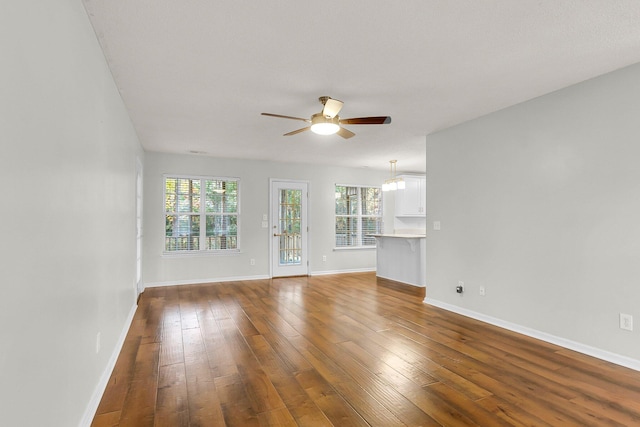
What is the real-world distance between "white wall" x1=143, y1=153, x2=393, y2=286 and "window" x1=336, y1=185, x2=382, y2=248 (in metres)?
0.17

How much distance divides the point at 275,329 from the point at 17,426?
262 centimetres

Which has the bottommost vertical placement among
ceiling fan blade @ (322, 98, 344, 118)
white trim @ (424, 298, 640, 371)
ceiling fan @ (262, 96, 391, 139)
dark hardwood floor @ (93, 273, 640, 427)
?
dark hardwood floor @ (93, 273, 640, 427)

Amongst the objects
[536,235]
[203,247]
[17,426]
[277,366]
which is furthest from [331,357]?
[203,247]

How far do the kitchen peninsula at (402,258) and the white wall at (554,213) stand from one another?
143 cm

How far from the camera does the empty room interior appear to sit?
4.71 ft

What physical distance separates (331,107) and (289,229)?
169 inches

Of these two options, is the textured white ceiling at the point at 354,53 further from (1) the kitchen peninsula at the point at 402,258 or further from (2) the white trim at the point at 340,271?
(2) the white trim at the point at 340,271

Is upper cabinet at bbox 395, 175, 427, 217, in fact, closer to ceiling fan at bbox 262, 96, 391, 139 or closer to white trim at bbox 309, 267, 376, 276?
white trim at bbox 309, 267, 376, 276

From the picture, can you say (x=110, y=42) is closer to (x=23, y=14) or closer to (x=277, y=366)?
(x=23, y=14)

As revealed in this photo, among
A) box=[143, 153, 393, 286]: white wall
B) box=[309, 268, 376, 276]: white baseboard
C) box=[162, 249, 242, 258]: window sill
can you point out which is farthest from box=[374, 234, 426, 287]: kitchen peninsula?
box=[162, 249, 242, 258]: window sill

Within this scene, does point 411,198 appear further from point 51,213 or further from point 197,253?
point 51,213

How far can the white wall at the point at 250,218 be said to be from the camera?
595 centimetres

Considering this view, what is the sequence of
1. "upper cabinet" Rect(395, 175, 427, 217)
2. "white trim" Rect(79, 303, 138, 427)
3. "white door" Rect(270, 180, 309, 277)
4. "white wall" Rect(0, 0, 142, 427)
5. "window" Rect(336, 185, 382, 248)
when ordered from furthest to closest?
"upper cabinet" Rect(395, 175, 427, 217) → "window" Rect(336, 185, 382, 248) → "white door" Rect(270, 180, 309, 277) → "white trim" Rect(79, 303, 138, 427) → "white wall" Rect(0, 0, 142, 427)

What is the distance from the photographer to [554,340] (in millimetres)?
3182
